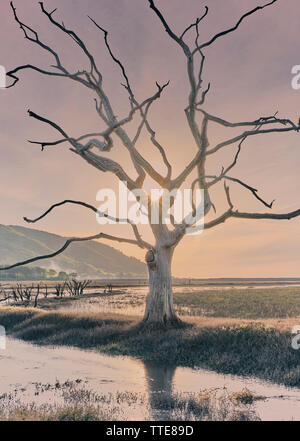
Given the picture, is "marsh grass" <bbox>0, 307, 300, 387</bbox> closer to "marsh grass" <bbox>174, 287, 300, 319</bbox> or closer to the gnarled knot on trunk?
the gnarled knot on trunk

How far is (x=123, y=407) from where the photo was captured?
35.1 feet

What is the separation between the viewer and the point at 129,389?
1284cm

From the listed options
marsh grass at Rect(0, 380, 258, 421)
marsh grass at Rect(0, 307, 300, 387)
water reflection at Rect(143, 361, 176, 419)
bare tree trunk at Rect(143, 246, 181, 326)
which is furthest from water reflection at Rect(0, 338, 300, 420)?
bare tree trunk at Rect(143, 246, 181, 326)

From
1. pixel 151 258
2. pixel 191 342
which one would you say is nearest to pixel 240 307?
pixel 151 258

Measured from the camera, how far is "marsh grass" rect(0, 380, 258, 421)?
9.76 meters

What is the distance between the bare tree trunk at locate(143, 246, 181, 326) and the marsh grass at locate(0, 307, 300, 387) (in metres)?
0.97

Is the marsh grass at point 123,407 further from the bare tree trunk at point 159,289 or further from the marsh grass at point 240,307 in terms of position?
the marsh grass at point 240,307

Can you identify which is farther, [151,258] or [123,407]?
[151,258]

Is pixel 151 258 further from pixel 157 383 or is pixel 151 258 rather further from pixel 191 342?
pixel 157 383

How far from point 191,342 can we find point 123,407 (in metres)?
8.06

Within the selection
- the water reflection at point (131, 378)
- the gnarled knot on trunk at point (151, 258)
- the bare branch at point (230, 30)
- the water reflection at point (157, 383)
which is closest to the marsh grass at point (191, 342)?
the water reflection at point (131, 378)

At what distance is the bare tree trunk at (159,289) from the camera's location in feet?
72.3
